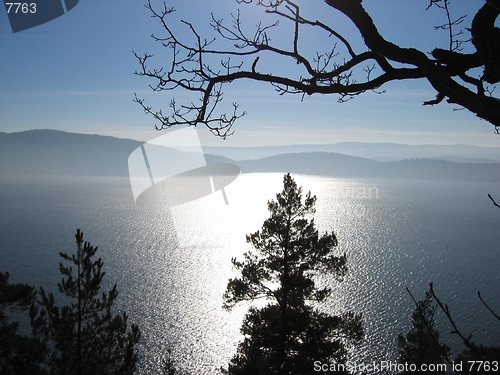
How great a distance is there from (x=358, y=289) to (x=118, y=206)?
249ft

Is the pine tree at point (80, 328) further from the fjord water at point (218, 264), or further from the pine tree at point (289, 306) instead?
the fjord water at point (218, 264)

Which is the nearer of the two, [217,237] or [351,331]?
[351,331]

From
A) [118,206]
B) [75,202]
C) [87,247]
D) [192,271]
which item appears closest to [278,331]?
[87,247]

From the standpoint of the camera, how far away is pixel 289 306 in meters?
11.5

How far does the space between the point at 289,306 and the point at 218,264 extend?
38.4m

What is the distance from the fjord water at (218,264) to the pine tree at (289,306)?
16.6m

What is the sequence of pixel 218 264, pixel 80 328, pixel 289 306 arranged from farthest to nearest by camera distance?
pixel 218 264
pixel 289 306
pixel 80 328

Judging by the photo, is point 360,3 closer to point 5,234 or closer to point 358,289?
point 358,289

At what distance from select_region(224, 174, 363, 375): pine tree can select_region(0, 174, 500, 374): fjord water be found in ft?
54.6

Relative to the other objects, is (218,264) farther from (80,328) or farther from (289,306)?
(80,328)

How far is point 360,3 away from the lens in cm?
225

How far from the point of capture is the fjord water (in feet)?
99.2

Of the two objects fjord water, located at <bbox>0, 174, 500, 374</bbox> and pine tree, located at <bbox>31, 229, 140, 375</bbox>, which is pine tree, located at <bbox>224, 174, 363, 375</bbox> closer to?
pine tree, located at <bbox>31, 229, 140, 375</bbox>

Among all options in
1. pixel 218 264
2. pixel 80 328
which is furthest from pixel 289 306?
pixel 218 264
